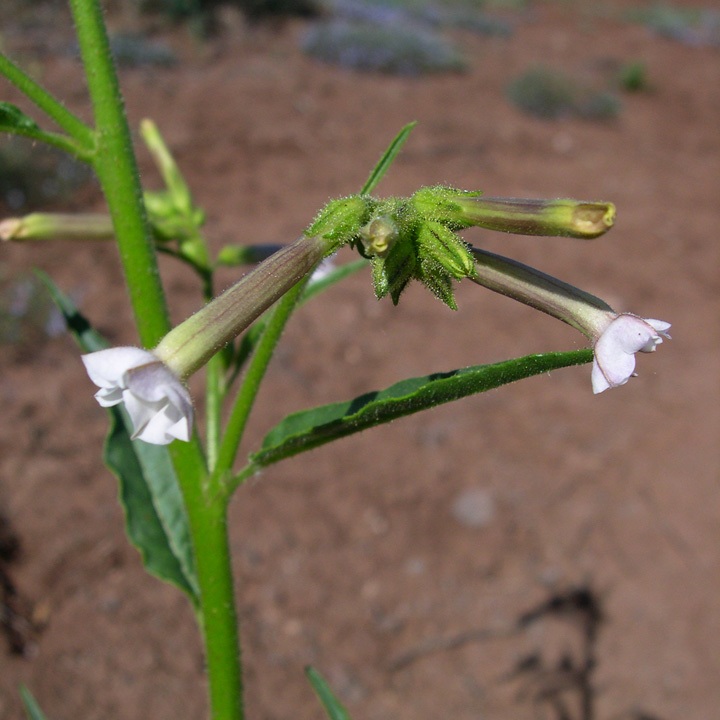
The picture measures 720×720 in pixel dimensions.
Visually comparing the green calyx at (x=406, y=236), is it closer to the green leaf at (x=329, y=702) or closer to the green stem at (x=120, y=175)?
the green stem at (x=120, y=175)

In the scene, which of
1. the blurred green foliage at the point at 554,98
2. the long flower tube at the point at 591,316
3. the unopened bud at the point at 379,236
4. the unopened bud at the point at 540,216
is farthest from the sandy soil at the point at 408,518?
the blurred green foliage at the point at 554,98

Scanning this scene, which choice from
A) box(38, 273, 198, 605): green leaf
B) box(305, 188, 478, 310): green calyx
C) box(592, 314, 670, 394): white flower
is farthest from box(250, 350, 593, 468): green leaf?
box(38, 273, 198, 605): green leaf

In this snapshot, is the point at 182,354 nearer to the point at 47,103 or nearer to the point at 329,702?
the point at 47,103

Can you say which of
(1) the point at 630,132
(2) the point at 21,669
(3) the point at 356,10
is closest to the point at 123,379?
(2) the point at 21,669

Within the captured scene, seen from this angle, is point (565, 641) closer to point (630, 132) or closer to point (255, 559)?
point (255, 559)

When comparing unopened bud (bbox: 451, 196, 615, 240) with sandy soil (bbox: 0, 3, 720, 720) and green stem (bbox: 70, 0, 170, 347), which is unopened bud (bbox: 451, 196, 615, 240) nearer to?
green stem (bbox: 70, 0, 170, 347)

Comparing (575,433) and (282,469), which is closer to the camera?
(282,469)
